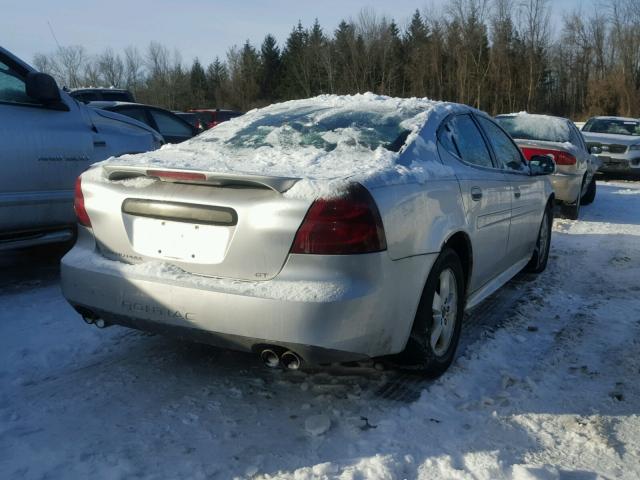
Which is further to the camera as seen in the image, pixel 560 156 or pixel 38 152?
pixel 560 156

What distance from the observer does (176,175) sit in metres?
2.88

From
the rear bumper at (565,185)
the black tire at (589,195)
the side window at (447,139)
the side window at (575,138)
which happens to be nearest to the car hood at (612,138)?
the black tire at (589,195)

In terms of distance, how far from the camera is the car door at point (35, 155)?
4.54 meters

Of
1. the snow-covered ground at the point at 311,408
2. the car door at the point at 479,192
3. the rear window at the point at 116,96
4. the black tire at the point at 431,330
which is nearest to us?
the snow-covered ground at the point at 311,408

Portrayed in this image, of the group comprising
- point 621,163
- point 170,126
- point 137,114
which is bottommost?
point 621,163

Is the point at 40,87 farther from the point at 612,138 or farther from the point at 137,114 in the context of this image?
the point at 612,138

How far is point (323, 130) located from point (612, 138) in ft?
44.7

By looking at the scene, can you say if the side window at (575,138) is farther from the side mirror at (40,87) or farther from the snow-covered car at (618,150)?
the side mirror at (40,87)

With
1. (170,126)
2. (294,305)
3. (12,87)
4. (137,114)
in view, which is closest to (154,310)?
(294,305)

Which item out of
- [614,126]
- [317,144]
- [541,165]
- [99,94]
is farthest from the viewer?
[614,126]

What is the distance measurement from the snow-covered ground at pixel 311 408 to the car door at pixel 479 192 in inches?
18.5

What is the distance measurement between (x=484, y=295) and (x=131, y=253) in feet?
7.41

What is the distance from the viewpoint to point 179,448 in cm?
262

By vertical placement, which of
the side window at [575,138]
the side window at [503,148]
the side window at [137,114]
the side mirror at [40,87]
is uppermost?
the side mirror at [40,87]
